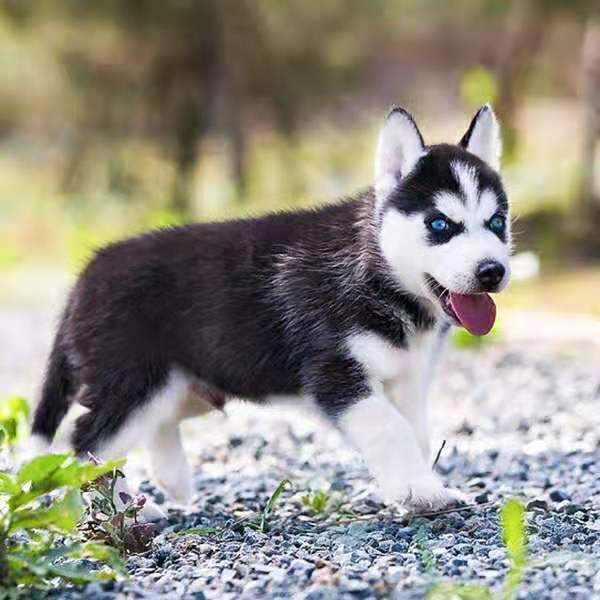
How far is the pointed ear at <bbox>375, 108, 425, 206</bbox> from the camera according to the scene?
136 inches

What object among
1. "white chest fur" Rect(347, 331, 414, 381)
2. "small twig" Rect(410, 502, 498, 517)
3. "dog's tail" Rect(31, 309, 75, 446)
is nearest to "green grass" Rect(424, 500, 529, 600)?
"small twig" Rect(410, 502, 498, 517)

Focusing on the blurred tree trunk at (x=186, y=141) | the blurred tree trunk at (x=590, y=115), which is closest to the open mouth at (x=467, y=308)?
the blurred tree trunk at (x=590, y=115)

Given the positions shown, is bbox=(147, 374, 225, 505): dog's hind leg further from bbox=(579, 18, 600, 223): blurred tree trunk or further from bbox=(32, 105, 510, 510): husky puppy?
bbox=(579, 18, 600, 223): blurred tree trunk

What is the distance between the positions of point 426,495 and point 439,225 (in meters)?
0.76

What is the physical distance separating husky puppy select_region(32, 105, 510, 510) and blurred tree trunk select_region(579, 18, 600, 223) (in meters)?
6.93

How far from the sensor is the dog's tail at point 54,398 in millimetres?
3855

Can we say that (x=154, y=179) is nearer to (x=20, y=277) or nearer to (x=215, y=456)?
(x=20, y=277)

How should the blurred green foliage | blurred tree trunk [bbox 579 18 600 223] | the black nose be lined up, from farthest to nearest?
1. the blurred green foliage
2. blurred tree trunk [bbox 579 18 600 223]
3. the black nose

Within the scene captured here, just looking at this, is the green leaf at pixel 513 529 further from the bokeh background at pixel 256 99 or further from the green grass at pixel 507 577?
the bokeh background at pixel 256 99

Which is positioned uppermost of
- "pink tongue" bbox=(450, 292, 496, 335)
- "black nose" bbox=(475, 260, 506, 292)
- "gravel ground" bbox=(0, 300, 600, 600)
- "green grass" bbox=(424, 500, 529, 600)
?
"black nose" bbox=(475, 260, 506, 292)

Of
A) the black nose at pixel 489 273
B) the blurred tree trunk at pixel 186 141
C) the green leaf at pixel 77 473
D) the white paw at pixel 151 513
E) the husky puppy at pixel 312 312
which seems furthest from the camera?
the blurred tree trunk at pixel 186 141

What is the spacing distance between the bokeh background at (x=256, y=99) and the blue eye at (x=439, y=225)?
7176mm

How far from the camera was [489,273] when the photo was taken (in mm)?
3191

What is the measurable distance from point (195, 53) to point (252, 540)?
888 cm
